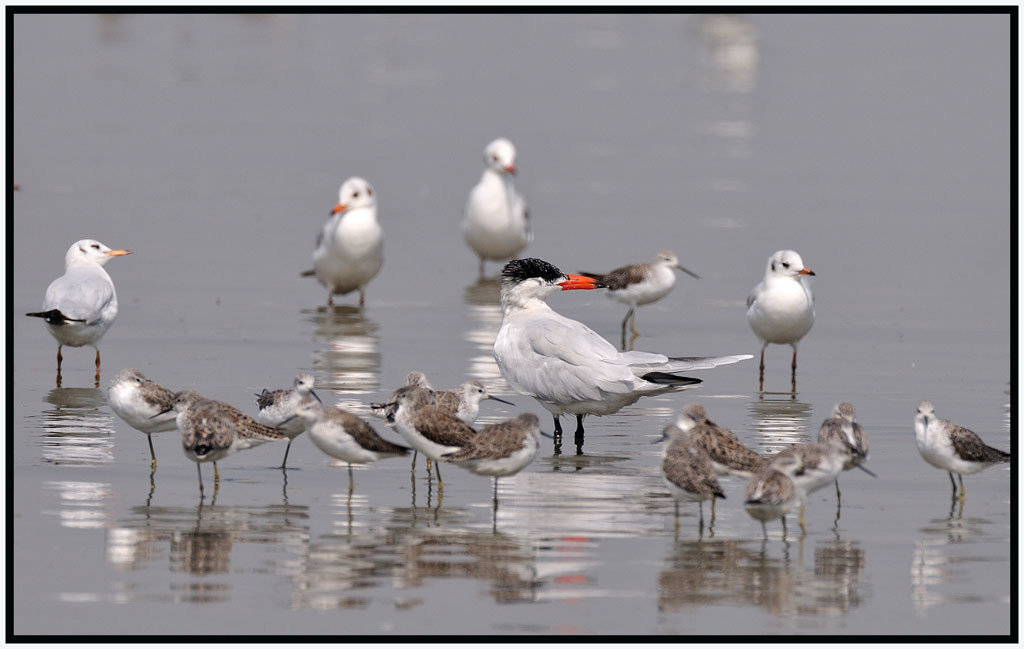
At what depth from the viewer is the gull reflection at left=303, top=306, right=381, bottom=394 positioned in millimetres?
13078

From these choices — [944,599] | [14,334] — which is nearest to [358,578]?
[944,599]

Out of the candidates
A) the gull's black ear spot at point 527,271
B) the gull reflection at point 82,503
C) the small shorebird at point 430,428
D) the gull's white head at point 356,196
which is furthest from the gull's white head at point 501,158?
the gull reflection at point 82,503

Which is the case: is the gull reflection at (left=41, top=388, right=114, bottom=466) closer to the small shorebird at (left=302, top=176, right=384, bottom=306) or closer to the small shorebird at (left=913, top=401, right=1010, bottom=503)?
the small shorebird at (left=913, top=401, right=1010, bottom=503)

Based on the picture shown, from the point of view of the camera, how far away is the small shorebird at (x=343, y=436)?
9234 mm

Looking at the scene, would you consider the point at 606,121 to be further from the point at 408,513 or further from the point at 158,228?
the point at 408,513

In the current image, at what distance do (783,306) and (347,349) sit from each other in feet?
12.5

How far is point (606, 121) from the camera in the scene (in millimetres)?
32406

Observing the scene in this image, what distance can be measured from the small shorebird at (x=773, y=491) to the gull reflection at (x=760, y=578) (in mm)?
221

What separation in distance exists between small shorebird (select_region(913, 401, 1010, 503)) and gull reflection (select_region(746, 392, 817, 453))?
1.49 meters

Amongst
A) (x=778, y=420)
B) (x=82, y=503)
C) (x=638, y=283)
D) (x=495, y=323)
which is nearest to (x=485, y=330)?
(x=495, y=323)

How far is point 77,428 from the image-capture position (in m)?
11.1

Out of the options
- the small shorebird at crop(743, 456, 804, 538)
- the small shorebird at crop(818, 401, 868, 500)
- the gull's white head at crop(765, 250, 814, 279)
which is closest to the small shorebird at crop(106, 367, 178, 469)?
the small shorebird at crop(743, 456, 804, 538)

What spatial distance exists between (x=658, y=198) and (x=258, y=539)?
16345 mm

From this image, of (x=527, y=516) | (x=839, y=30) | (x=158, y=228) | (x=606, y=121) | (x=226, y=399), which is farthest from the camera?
(x=839, y=30)
